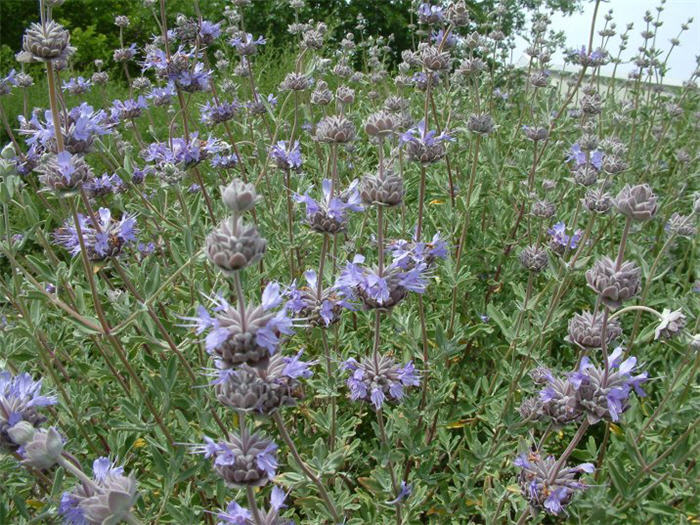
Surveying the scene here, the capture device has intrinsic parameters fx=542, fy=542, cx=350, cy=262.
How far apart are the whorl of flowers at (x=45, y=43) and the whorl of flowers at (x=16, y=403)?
1.08m

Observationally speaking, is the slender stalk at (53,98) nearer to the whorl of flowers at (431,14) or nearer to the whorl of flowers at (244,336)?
the whorl of flowers at (244,336)

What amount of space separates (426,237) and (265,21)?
46.4ft

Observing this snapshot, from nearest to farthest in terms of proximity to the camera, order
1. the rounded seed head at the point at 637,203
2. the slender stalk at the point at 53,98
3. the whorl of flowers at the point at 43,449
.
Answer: the whorl of flowers at the point at 43,449, the rounded seed head at the point at 637,203, the slender stalk at the point at 53,98

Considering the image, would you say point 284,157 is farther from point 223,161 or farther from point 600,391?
point 600,391

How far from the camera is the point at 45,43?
180 centimetres

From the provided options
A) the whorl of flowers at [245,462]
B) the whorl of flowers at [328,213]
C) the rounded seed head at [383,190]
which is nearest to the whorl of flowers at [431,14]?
the whorl of flowers at [328,213]

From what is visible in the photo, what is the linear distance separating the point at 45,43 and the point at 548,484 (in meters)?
2.32

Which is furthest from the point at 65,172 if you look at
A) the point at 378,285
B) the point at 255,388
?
the point at 378,285

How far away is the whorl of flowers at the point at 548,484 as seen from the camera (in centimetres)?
194

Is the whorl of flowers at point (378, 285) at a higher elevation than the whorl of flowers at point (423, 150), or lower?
lower

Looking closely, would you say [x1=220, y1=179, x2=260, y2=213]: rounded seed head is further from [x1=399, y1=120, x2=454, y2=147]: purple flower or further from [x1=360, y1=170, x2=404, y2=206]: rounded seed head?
[x1=399, y1=120, x2=454, y2=147]: purple flower

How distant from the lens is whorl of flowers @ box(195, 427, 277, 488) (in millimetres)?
1480

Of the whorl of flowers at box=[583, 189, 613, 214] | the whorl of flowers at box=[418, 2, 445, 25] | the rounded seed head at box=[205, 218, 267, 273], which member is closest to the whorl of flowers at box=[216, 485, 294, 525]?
the rounded seed head at box=[205, 218, 267, 273]

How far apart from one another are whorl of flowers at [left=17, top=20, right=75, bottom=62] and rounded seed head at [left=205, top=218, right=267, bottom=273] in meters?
1.06
